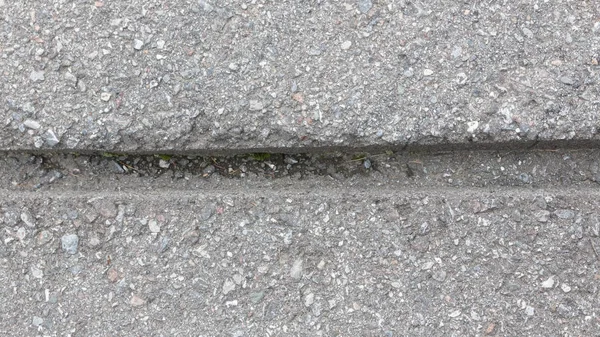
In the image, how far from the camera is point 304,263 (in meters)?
1.42

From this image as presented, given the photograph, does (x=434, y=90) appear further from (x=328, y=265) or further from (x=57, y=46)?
(x=57, y=46)

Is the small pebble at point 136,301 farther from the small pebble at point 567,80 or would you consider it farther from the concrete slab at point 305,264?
the small pebble at point 567,80

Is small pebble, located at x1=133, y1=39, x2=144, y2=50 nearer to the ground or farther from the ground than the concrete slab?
farther from the ground

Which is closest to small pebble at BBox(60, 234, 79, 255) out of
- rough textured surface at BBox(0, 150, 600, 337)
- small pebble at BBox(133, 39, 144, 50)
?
rough textured surface at BBox(0, 150, 600, 337)

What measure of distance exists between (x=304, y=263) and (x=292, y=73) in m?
0.44

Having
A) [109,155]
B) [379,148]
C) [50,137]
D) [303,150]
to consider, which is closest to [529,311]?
[379,148]

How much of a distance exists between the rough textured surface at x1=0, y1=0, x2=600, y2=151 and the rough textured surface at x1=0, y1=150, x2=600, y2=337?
5.9 inches

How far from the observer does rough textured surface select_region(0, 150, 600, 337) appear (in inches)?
55.3

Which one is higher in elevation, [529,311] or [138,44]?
[138,44]

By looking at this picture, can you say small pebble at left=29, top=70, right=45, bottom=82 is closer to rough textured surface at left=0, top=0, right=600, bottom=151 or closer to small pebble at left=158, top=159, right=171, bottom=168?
rough textured surface at left=0, top=0, right=600, bottom=151

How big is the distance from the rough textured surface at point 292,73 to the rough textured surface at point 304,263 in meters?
0.15

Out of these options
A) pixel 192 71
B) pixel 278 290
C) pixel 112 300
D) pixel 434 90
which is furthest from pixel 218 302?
pixel 434 90

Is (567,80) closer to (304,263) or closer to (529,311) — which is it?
(529,311)

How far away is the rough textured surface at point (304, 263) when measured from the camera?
4.61 feet
